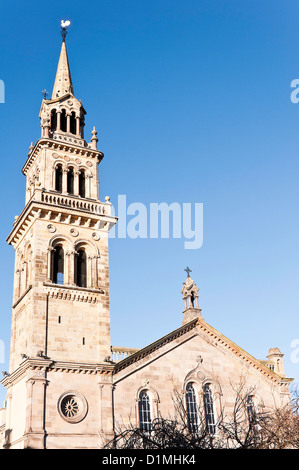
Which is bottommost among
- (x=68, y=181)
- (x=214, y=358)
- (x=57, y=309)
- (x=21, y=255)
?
(x=214, y=358)

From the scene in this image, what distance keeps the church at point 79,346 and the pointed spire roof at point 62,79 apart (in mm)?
1022

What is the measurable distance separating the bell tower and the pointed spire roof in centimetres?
135

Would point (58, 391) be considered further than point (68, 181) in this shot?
No

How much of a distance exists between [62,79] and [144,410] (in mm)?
27755

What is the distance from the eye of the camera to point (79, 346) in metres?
33.5

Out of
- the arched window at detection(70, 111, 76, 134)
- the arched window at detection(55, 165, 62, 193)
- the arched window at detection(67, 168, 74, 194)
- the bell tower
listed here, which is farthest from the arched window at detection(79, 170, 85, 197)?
the arched window at detection(70, 111, 76, 134)

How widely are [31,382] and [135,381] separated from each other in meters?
6.81

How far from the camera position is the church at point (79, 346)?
3120 cm

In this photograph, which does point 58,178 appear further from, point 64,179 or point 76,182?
point 76,182

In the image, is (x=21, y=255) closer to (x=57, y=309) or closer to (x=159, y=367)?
(x=57, y=309)

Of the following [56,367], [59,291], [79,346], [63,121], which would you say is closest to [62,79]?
[63,121]
